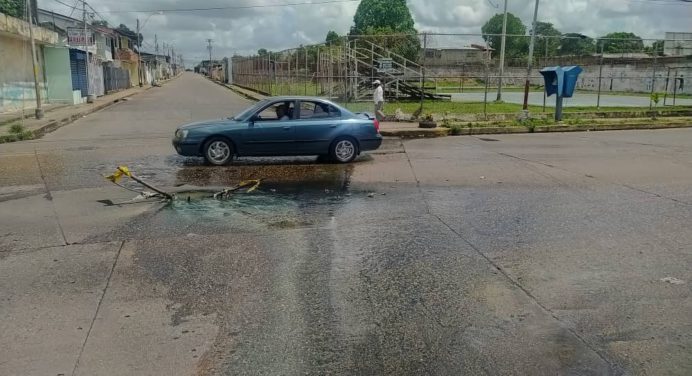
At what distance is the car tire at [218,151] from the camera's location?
12.0m

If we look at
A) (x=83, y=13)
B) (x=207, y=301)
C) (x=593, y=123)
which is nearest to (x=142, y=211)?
(x=207, y=301)

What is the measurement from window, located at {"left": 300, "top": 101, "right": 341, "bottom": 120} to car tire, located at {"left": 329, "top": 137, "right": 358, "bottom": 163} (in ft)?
1.79

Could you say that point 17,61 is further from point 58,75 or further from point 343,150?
point 343,150

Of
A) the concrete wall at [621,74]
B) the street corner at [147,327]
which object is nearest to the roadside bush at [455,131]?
the street corner at [147,327]

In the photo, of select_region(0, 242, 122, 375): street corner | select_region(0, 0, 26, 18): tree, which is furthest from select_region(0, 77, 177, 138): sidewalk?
select_region(0, 242, 122, 375): street corner

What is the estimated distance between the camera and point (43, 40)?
93.8 feet

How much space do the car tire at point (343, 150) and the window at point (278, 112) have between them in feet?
3.51

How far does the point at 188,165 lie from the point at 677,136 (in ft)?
47.9

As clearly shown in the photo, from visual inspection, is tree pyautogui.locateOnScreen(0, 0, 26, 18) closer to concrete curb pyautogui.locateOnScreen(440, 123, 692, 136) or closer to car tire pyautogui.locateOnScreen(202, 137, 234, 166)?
concrete curb pyautogui.locateOnScreen(440, 123, 692, 136)

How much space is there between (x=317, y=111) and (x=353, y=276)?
7.31 metres

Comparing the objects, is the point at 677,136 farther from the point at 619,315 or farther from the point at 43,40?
the point at 43,40

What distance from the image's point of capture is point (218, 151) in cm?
1204

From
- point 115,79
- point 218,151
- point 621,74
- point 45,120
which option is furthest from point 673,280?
point 115,79

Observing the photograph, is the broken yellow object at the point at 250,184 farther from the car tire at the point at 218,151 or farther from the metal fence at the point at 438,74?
the metal fence at the point at 438,74
